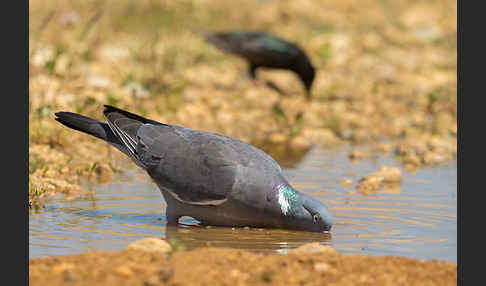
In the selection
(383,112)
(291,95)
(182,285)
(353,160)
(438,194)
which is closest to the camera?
(182,285)

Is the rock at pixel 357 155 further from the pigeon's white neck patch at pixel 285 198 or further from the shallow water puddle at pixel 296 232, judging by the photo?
the pigeon's white neck patch at pixel 285 198

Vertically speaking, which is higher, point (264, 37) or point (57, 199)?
point (264, 37)

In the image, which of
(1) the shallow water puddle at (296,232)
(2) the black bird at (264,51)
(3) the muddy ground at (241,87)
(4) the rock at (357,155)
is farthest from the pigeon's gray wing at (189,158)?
(2) the black bird at (264,51)

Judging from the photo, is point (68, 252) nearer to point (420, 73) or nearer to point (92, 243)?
point (92, 243)

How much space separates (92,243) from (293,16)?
479 inches

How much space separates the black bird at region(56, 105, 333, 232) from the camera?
586cm

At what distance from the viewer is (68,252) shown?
16.8ft

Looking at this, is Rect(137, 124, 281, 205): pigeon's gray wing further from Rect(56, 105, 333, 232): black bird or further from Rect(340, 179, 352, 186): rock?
Rect(340, 179, 352, 186): rock

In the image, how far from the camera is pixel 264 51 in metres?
12.6

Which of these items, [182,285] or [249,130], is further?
[249,130]

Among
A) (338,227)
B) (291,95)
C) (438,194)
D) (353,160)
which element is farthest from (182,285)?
(291,95)

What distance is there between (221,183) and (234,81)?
7.29 meters

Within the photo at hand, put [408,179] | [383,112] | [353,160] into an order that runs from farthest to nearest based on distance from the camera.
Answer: [383,112]
[353,160]
[408,179]

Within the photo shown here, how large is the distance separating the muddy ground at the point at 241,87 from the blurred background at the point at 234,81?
0.9 inches
